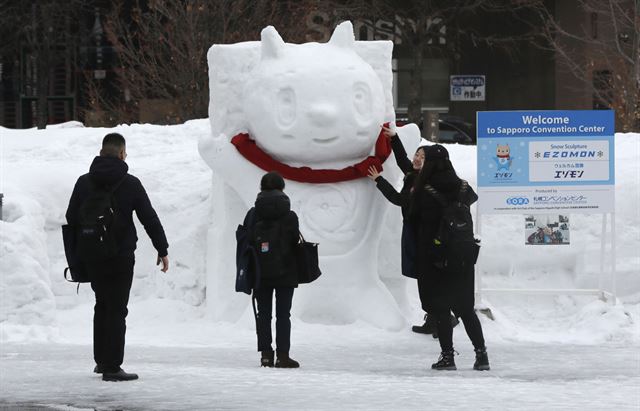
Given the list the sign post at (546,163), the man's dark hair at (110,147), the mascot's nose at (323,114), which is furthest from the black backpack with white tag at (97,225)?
the sign post at (546,163)

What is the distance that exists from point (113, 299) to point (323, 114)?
3.80 metres

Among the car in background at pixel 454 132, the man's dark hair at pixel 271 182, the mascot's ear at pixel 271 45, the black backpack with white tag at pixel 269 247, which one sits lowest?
the black backpack with white tag at pixel 269 247

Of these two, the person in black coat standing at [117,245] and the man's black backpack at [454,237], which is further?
the man's black backpack at [454,237]

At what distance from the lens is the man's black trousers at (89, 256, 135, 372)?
427 inches

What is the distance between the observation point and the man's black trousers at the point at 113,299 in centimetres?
1084

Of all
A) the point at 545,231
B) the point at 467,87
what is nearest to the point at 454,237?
the point at 545,231

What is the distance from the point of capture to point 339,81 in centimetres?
1426

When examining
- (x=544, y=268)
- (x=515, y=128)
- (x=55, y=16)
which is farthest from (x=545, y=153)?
(x=55, y=16)

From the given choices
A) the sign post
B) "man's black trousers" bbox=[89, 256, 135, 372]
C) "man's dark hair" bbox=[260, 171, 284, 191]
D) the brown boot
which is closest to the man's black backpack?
"man's dark hair" bbox=[260, 171, 284, 191]

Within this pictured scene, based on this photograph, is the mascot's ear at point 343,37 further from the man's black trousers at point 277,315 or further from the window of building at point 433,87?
the window of building at point 433,87

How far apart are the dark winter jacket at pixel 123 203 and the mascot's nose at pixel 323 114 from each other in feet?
11.2

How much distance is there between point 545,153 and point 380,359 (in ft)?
11.1

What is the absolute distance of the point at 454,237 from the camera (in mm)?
11750

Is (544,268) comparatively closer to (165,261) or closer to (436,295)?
(436,295)
